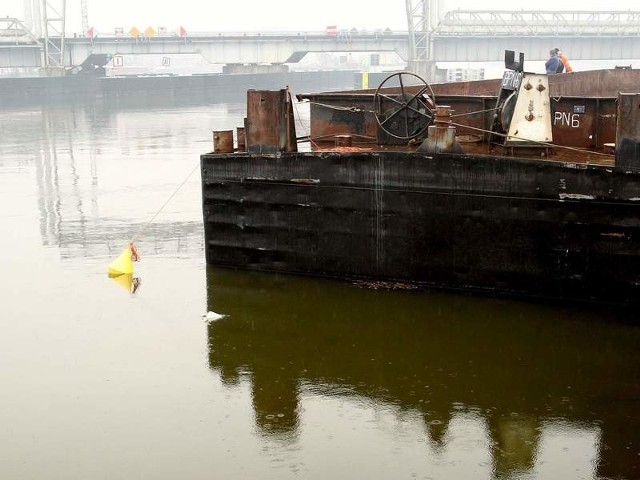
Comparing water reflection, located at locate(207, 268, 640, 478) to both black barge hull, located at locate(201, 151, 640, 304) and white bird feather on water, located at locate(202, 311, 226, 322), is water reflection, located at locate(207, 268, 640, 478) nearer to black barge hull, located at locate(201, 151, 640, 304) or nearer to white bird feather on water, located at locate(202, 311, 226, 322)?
white bird feather on water, located at locate(202, 311, 226, 322)

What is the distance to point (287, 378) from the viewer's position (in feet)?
30.5

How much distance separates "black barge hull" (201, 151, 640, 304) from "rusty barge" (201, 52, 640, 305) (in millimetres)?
15

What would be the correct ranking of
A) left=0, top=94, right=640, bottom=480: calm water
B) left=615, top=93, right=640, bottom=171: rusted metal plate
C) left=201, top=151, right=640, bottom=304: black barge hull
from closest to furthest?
left=0, top=94, right=640, bottom=480: calm water
left=615, top=93, right=640, bottom=171: rusted metal plate
left=201, top=151, right=640, bottom=304: black barge hull

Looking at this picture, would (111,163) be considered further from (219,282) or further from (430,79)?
(430,79)

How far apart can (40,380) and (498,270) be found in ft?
19.2

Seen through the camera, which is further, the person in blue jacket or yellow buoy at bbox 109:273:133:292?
the person in blue jacket

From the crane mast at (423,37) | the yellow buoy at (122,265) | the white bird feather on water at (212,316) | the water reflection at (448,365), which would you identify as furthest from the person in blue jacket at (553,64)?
the crane mast at (423,37)

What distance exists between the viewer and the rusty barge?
35.2ft

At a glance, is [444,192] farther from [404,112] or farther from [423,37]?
[423,37]

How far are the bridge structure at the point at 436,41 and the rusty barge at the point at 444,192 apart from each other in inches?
2548

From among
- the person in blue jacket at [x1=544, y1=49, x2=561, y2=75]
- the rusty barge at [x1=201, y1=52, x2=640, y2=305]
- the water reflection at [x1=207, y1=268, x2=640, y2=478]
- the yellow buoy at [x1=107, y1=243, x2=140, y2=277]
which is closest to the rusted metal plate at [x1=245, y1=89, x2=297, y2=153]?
the rusty barge at [x1=201, y1=52, x2=640, y2=305]

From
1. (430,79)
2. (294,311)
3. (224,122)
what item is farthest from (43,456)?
(430,79)

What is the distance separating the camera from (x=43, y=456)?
24.9ft

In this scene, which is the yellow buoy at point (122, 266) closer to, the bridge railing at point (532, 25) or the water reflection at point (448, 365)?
the water reflection at point (448, 365)
